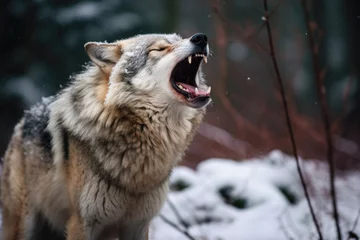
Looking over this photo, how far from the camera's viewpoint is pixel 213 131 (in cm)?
934

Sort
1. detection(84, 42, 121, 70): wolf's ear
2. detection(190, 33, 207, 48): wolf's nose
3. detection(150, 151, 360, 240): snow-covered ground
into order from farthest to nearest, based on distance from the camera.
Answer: detection(150, 151, 360, 240): snow-covered ground → detection(84, 42, 121, 70): wolf's ear → detection(190, 33, 207, 48): wolf's nose

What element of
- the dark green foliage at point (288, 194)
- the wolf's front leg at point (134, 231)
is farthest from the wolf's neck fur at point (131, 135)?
the dark green foliage at point (288, 194)

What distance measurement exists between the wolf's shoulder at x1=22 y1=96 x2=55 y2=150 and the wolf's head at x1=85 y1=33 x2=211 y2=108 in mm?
735

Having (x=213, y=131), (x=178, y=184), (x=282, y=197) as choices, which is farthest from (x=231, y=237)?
(x=213, y=131)

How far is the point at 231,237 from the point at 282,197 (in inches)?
42.8

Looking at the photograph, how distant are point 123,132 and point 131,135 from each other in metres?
0.06

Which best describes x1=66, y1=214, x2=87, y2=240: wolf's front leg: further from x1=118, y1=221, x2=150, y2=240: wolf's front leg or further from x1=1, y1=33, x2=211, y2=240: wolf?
x1=118, y1=221, x2=150, y2=240: wolf's front leg

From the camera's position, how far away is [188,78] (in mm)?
3369

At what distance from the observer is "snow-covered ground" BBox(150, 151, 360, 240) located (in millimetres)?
4551

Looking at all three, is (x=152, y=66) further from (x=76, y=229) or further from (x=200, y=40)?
(x=76, y=229)

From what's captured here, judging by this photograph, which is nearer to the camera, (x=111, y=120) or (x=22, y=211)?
(x=111, y=120)

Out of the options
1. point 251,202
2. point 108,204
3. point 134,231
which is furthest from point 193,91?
point 251,202

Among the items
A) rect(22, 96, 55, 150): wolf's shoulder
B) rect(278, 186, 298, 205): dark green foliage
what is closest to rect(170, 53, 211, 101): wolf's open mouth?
rect(22, 96, 55, 150): wolf's shoulder

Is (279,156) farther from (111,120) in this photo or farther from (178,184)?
(111,120)
